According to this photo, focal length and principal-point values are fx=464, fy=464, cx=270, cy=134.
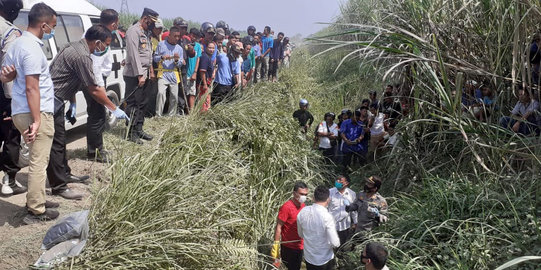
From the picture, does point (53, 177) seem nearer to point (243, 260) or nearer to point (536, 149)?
point (243, 260)

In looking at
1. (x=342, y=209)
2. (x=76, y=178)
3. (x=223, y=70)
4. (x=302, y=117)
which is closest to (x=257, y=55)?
(x=223, y=70)

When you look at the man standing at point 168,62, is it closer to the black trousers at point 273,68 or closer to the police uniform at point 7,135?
the police uniform at point 7,135

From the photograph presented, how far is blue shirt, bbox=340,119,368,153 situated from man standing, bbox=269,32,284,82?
8050mm

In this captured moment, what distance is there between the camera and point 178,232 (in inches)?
118

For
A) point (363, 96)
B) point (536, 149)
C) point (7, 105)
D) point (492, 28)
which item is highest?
point (492, 28)

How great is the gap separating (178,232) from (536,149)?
10.7 ft

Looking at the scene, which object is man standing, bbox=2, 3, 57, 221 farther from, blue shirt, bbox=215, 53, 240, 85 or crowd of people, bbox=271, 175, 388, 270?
blue shirt, bbox=215, 53, 240, 85

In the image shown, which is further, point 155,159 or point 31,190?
point 155,159

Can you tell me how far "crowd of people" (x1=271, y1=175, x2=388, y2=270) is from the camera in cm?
416

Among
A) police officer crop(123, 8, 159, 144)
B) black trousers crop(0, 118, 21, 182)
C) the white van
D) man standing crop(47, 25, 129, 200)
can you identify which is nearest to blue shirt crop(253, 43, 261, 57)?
the white van

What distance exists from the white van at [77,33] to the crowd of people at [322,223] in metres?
3.09

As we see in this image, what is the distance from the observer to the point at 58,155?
13.5 feet

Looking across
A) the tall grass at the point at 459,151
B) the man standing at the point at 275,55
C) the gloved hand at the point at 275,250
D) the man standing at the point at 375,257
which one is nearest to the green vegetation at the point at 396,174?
the tall grass at the point at 459,151

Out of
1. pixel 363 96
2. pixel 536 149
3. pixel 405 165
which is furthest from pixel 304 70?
pixel 536 149
